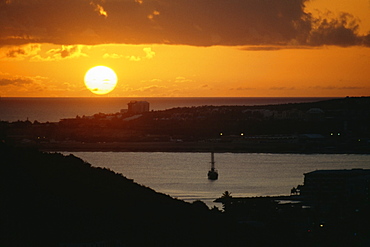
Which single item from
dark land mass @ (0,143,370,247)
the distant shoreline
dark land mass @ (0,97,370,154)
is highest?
dark land mass @ (0,97,370,154)

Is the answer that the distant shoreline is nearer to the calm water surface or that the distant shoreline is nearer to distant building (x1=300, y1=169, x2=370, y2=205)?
the calm water surface

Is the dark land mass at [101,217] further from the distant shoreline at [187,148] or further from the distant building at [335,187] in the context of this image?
the distant shoreline at [187,148]

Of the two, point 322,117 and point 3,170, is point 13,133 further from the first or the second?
point 3,170

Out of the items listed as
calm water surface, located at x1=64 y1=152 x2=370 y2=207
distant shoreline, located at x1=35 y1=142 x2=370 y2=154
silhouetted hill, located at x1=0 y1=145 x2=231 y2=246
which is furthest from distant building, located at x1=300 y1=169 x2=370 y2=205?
distant shoreline, located at x1=35 y1=142 x2=370 y2=154

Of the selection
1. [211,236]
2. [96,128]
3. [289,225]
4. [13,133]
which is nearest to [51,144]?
[13,133]

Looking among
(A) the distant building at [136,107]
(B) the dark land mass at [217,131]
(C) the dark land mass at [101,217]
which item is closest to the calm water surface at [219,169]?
(B) the dark land mass at [217,131]

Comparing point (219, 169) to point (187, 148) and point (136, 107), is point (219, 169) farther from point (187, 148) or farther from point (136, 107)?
point (136, 107)
